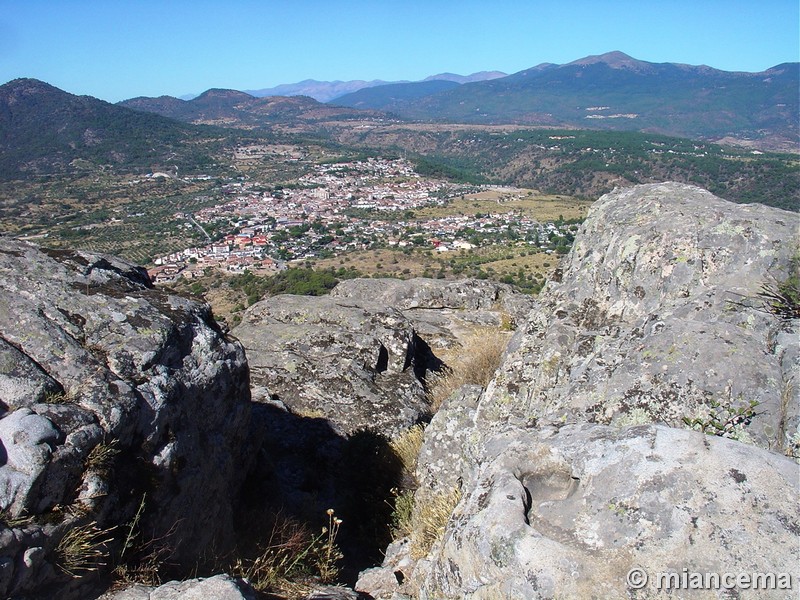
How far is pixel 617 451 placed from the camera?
2.82 meters

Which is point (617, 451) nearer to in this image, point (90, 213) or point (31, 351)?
point (31, 351)

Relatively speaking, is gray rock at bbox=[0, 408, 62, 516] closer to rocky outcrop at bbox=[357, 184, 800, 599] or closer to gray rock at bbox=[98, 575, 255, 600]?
gray rock at bbox=[98, 575, 255, 600]

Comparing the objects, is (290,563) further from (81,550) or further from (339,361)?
(339,361)

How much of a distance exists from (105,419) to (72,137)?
204 metres

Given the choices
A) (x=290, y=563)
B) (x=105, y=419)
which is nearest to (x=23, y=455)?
(x=105, y=419)

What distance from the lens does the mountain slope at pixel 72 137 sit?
157m

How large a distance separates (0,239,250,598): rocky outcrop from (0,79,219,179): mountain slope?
166 m

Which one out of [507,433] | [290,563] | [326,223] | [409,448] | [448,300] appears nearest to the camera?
[507,433]

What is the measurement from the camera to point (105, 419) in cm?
369

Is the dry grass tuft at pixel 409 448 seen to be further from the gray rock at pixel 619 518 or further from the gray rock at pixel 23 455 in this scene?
the gray rock at pixel 23 455

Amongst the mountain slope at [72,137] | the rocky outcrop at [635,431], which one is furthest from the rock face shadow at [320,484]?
the mountain slope at [72,137]

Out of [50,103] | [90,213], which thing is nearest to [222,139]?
[50,103]

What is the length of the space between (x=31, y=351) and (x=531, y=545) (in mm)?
3529

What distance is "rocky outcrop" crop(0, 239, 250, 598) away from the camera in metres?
3.22
